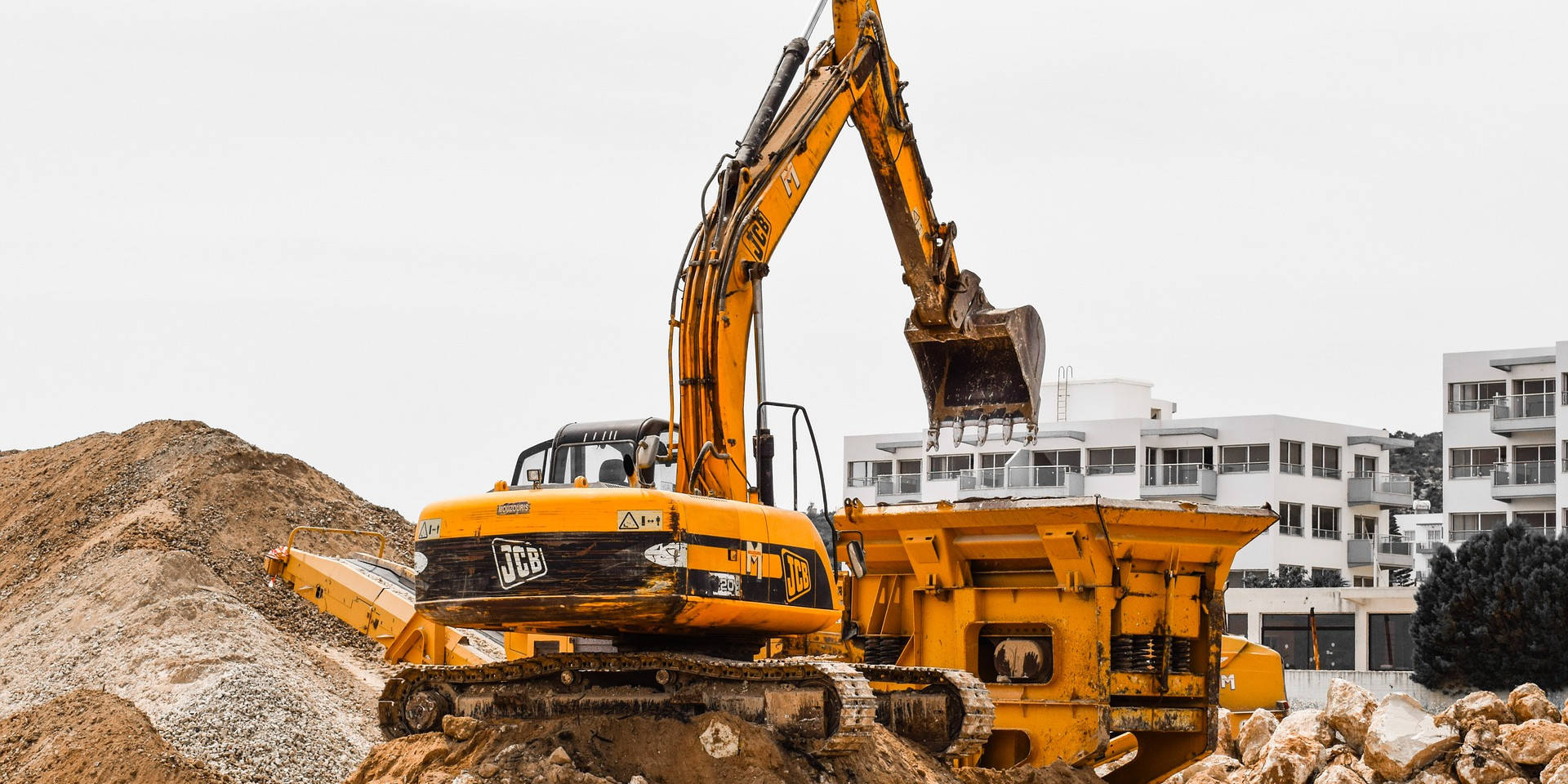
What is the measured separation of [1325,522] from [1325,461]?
1.97 m

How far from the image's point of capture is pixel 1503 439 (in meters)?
50.9

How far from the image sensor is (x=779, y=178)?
10.9 metres

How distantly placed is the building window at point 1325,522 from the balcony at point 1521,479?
20.8ft

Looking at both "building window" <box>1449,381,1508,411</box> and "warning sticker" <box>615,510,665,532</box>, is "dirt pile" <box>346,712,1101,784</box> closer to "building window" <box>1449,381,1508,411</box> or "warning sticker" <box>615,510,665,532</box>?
"warning sticker" <box>615,510,665,532</box>

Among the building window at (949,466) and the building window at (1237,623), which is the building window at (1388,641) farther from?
the building window at (949,466)

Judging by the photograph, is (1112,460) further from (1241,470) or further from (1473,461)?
(1473,461)

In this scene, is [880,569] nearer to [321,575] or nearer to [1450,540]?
[321,575]

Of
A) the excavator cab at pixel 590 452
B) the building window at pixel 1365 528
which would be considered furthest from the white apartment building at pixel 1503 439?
the excavator cab at pixel 590 452

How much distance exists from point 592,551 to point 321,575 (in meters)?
9.69

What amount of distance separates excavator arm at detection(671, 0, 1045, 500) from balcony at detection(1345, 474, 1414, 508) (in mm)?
45352

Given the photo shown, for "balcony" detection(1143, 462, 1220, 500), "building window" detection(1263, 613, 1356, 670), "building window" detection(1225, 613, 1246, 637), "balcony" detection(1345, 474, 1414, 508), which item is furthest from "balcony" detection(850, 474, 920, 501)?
"building window" detection(1263, 613, 1356, 670)

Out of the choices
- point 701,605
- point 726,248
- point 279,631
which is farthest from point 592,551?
point 279,631

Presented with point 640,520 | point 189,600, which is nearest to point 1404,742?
point 640,520

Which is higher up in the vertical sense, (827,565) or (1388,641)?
(827,565)
